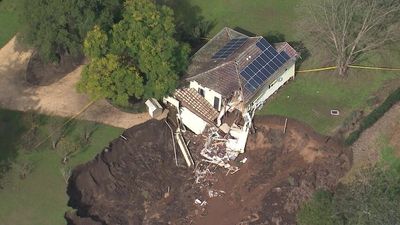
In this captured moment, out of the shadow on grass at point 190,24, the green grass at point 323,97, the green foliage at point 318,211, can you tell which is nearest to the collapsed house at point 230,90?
the green grass at point 323,97

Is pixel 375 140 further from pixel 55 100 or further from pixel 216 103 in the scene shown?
pixel 55 100

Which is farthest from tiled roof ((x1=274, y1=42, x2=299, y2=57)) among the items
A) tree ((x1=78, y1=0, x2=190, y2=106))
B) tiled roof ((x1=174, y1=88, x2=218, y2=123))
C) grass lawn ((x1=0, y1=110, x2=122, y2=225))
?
grass lawn ((x1=0, y1=110, x2=122, y2=225))

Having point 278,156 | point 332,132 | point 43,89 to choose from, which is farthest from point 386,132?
point 43,89

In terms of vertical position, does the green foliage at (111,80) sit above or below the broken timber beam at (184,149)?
above

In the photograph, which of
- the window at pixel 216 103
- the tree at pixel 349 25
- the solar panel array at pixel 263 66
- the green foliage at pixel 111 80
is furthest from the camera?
the window at pixel 216 103

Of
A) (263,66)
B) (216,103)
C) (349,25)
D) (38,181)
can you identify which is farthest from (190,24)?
(38,181)

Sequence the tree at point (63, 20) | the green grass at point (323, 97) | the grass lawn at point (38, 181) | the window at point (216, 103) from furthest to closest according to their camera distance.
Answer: the green grass at point (323, 97), the window at point (216, 103), the tree at point (63, 20), the grass lawn at point (38, 181)

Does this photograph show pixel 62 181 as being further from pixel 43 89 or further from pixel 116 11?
pixel 116 11

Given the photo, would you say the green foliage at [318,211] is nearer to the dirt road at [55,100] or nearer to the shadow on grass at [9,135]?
the dirt road at [55,100]
